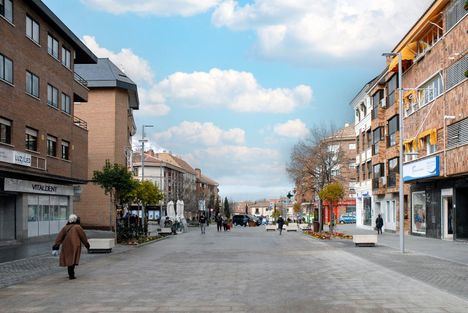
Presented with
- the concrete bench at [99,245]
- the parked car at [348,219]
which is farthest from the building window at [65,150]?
the parked car at [348,219]

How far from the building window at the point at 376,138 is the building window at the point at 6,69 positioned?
33.2 metres

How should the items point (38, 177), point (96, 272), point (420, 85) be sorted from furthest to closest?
point (420, 85), point (38, 177), point (96, 272)

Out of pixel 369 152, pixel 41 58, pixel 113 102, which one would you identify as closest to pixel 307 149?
pixel 369 152

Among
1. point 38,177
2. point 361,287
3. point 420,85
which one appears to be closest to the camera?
point 361,287

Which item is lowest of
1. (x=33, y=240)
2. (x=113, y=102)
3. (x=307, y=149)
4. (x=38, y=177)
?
(x=33, y=240)

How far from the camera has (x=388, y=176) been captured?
5153 cm

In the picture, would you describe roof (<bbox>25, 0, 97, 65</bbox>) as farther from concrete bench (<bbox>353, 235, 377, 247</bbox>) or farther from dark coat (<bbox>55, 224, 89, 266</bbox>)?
concrete bench (<bbox>353, 235, 377, 247</bbox>)

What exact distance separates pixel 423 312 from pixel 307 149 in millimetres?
52749

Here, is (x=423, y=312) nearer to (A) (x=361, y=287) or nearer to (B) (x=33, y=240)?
(A) (x=361, y=287)

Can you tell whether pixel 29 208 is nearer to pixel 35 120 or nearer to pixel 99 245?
pixel 35 120

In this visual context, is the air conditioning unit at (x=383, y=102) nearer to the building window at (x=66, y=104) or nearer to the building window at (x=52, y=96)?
the building window at (x=66, y=104)

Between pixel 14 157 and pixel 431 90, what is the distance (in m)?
23.9

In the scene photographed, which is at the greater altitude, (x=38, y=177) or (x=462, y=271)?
(x=38, y=177)

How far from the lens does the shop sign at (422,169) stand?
34.7m
